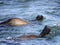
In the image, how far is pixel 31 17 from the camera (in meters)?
14.0

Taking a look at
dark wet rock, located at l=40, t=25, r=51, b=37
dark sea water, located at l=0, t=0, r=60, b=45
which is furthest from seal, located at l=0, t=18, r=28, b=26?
dark wet rock, located at l=40, t=25, r=51, b=37

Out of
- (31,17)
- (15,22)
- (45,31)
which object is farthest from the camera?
(31,17)

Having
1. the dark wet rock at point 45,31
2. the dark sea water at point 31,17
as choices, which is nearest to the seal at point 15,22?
the dark sea water at point 31,17

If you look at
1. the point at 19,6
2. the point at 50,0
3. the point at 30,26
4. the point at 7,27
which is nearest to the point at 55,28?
the point at 30,26

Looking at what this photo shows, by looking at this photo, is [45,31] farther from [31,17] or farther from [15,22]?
[31,17]

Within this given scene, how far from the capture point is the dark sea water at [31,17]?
10.3 metres

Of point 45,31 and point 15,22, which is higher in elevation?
point 15,22

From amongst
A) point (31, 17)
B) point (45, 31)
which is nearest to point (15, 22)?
point (45, 31)

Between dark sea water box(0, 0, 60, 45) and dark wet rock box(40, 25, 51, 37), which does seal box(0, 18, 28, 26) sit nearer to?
dark sea water box(0, 0, 60, 45)

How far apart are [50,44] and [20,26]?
95.4 inches

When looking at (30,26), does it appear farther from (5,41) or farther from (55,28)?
(5,41)

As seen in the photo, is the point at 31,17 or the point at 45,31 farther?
the point at 31,17

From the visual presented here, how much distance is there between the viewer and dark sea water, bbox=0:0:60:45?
10.3 m

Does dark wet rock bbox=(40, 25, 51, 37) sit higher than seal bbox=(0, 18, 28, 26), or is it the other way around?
seal bbox=(0, 18, 28, 26)
